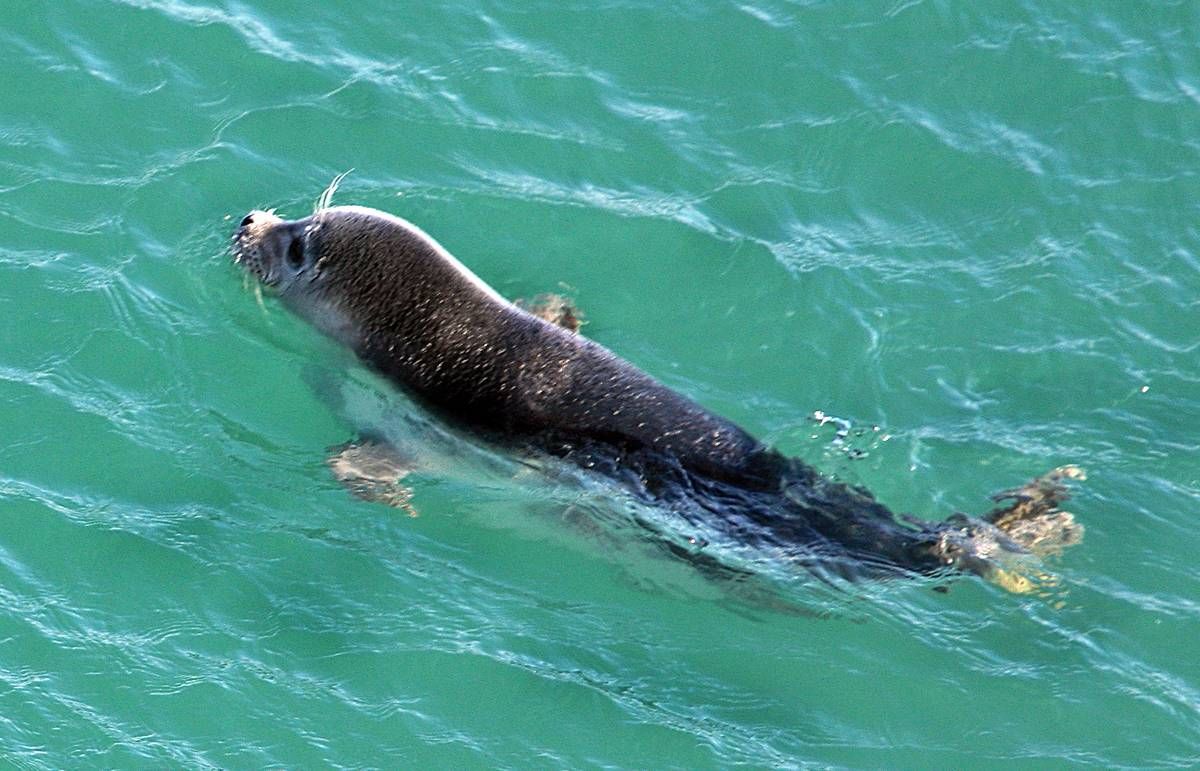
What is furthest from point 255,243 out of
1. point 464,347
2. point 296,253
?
point 464,347

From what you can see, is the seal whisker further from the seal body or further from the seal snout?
the seal snout

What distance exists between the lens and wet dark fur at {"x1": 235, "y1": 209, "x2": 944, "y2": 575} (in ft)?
32.2

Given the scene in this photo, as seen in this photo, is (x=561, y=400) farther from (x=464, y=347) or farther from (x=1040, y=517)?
(x=1040, y=517)

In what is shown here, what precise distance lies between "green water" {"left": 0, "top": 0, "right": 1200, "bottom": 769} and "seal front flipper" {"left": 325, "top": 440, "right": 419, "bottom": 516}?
100mm

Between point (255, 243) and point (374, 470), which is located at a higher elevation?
point (255, 243)

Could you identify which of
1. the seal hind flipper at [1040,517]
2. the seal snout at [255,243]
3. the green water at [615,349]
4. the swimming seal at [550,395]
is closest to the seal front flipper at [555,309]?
the green water at [615,349]

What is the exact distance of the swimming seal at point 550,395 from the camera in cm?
981

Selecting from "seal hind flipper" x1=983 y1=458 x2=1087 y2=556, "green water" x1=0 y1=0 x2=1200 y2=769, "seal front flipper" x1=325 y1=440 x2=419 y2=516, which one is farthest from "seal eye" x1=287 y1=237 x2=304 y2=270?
"seal hind flipper" x1=983 y1=458 x2=1087 y2=556

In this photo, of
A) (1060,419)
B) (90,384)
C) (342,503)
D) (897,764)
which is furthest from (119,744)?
(1060,419)

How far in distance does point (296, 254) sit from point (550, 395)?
222 centimetres

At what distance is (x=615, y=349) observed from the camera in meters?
11.4

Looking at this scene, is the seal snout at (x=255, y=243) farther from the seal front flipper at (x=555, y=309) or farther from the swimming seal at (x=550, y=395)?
the seal front flipper at (x=555, y=309)

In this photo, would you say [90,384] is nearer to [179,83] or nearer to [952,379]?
[179,83]

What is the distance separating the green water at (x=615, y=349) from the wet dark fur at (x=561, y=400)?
0.35 meters
